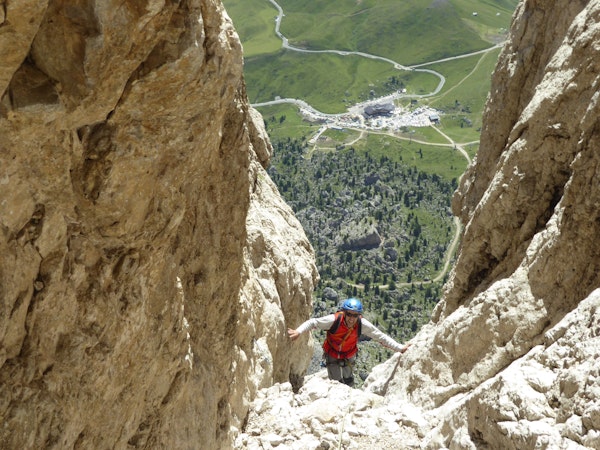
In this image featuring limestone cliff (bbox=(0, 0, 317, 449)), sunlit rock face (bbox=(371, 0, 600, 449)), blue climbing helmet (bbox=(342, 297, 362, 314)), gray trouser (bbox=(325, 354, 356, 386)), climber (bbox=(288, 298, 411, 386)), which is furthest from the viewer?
gray trouser (bbox=(325, 354, 356, 386))

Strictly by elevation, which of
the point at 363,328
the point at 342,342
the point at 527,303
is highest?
the point at 527,303

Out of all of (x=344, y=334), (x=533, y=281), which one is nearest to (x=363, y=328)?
(x=344, y=334)

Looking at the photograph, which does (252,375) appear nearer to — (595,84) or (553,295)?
(553,295)

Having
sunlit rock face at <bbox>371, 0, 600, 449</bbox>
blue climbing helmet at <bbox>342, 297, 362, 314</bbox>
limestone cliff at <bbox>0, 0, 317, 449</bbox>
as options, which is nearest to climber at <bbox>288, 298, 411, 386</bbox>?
blue climbing helmet at <bbox>342, 297, 362, 314</bbox>

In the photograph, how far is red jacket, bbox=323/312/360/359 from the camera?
65.3 ft

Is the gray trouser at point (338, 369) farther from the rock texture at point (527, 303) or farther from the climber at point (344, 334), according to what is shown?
the rock texture at point (527, 303)

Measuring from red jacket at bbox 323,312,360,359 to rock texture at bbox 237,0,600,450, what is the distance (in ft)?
5.64

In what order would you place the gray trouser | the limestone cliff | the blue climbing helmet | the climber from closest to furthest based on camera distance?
the limestone cliff < the blue climbing helmet < the climber < the gray trouser

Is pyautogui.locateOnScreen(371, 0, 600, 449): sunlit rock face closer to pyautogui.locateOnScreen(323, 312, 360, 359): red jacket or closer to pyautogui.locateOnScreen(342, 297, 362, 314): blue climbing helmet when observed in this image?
pyautogui.locateOnScreen(323, 312, 360, 359): red jacket

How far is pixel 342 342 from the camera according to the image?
66.2ft

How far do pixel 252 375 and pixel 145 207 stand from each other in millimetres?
9002

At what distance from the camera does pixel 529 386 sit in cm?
1137

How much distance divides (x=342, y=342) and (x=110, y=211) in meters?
12.6

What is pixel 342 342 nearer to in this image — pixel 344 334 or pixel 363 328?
pixel 344 334
